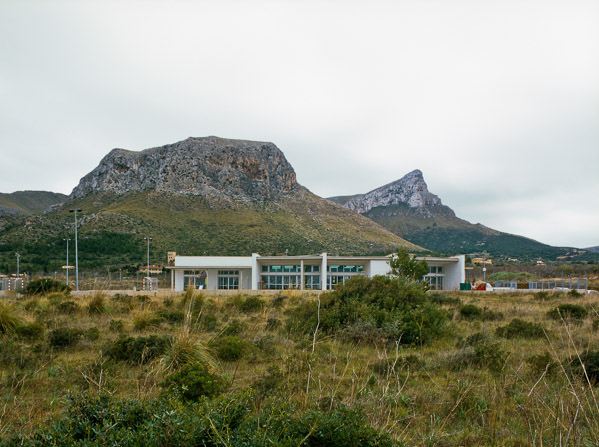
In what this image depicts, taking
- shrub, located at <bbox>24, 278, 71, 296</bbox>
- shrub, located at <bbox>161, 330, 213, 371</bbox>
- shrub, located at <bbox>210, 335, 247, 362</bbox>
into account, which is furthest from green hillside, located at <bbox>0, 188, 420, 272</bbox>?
shrub, located at <bbox>161, 330, 213, 371</bbox>

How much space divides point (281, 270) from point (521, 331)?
111 ft

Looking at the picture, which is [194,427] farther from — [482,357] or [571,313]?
[571,313]

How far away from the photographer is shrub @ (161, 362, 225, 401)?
4.55m

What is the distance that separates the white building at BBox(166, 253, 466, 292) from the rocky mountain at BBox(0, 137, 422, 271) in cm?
1426

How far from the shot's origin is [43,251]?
54.1 m

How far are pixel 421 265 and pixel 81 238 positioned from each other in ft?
175

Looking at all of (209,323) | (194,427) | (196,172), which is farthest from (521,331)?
(196,172)

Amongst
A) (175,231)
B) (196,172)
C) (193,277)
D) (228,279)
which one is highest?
(196,172)

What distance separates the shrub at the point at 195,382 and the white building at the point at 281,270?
1351 inches

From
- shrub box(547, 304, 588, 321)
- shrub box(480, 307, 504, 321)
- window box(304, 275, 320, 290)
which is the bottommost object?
window box(304, 275, 320, 290)

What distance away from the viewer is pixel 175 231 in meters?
62.5

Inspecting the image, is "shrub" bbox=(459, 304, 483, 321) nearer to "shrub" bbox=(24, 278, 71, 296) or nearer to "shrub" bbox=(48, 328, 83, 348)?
"shrub" bbox=(48, 328, 83, 348)

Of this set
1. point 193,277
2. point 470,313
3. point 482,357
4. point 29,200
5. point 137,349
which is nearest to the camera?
point 482,357

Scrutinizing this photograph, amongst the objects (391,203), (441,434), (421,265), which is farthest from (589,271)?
(391,203)
